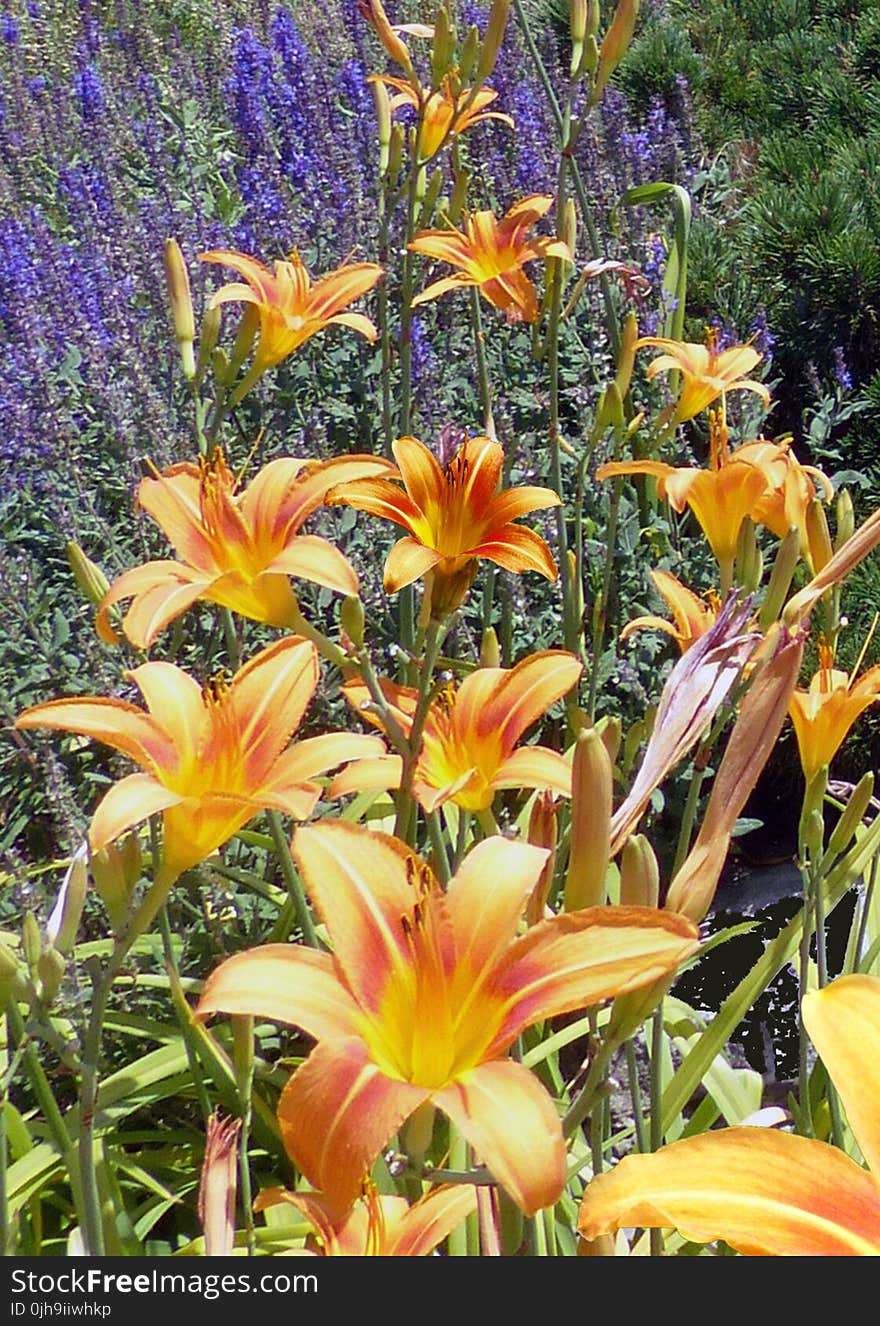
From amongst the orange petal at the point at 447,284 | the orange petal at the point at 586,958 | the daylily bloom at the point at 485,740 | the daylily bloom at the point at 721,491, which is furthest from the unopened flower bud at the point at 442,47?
the orange petal at the point at 586,958

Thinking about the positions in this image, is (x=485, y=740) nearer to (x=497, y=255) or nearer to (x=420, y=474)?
(x=420, y=474)

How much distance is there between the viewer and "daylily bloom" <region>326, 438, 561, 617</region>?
107 cm

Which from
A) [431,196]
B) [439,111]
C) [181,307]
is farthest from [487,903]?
[439,111]

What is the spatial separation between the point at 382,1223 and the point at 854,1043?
0.37m

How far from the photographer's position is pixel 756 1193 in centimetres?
52

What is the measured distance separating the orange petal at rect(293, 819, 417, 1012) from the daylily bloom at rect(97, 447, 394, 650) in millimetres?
321

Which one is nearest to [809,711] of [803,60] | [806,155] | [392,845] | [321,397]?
[392,845]

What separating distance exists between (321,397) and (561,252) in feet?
4.64

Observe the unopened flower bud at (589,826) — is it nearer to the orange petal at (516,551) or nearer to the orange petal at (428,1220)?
the orange petal at (428,1220)

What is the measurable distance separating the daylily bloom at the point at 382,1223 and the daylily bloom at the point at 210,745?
0.24 meters
